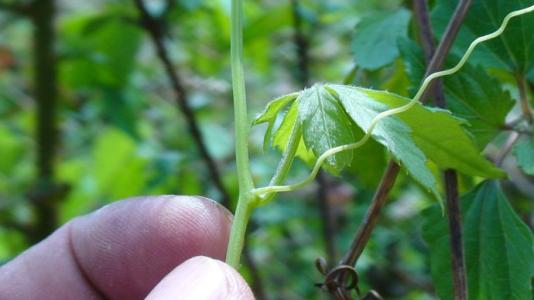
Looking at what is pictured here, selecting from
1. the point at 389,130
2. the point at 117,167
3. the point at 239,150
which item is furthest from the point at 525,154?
the point at 117,167

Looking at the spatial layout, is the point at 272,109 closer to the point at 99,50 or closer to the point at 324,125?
the point at 324,125

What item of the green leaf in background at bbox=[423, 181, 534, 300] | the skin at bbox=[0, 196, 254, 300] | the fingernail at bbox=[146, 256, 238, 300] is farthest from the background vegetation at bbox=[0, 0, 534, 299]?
the fingernail at bbox=[146, 256, 238, 300]

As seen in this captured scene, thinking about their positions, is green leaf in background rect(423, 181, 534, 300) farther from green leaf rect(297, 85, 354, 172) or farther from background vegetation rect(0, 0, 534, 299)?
background vegetation rect(0, 0, 534, 299)

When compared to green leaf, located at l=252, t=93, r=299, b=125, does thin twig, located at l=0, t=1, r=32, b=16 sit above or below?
below

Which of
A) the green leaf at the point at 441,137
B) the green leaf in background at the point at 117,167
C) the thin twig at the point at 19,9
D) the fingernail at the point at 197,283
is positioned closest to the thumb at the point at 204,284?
the fingernail at the point at 197,283

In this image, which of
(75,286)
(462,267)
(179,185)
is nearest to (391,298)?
(179,185)

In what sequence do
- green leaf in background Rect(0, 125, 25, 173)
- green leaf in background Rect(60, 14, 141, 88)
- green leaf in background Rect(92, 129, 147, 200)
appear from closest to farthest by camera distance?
green leaf in background Rect(60, 14, 141, 88) → green leaf in background Rect(92, 129, 147, 200) → green leaf in background Rect(0, 125, 25, 173)
